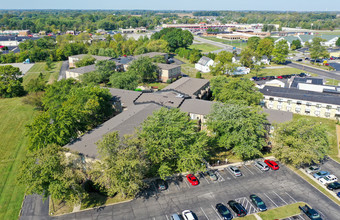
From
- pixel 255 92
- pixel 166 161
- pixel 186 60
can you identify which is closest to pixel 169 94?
pixel 255 92

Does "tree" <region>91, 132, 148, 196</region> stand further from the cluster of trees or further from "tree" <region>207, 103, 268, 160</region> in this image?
"tree" <region>207, 103, 268, 160</region>

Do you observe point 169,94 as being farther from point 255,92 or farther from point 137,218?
point 137,218

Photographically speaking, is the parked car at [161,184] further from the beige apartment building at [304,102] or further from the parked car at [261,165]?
the beige apartment building at [304,102]

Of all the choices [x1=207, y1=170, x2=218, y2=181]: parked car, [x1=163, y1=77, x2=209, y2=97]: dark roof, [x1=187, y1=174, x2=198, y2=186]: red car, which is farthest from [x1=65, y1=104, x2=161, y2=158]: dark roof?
[x1=163, y1=77, x2=209, y2=97]: dark roof

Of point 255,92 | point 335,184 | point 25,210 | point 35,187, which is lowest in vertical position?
point 25,210

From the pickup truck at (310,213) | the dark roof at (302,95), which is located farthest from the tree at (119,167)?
the dark roof at (302,95)
